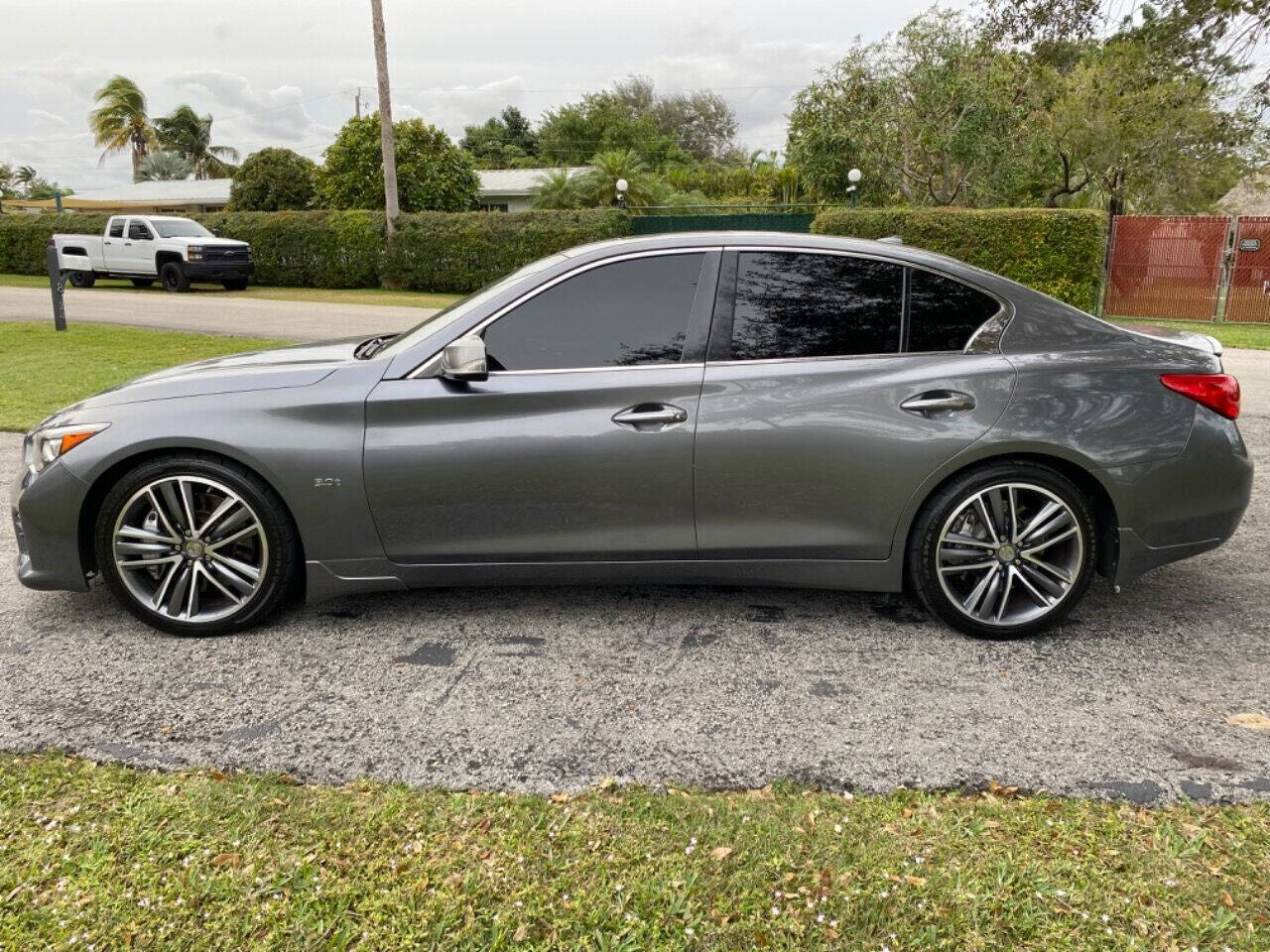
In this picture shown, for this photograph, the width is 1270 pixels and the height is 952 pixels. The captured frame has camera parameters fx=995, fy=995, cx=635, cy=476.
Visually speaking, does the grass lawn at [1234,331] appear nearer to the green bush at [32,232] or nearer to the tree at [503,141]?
the green bush at [32,232]

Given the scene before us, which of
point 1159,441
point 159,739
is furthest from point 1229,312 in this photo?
point 159,739

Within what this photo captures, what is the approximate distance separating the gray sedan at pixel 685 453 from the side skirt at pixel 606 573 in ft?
0.04

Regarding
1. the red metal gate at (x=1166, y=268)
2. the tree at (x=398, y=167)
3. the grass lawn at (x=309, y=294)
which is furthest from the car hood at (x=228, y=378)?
the tree at (x=398, y=167)

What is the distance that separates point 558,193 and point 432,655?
38.4m

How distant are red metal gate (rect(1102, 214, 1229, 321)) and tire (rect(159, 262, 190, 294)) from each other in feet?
66.6

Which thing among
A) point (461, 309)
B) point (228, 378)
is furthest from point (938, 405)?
point (228, 378)

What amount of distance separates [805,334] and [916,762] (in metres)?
1.70

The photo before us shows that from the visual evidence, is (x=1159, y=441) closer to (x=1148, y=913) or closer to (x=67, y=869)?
(x=1148, y=913)

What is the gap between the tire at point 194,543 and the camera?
3844 millimetres

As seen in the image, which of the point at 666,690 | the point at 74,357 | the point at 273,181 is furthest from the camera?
the point at 273,181

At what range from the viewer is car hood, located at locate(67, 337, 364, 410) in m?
3.95

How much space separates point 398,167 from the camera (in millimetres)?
28344

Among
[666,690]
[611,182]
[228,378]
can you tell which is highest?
[611,182]

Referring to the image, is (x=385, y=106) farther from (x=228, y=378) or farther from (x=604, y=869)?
(x=604, y=869)
